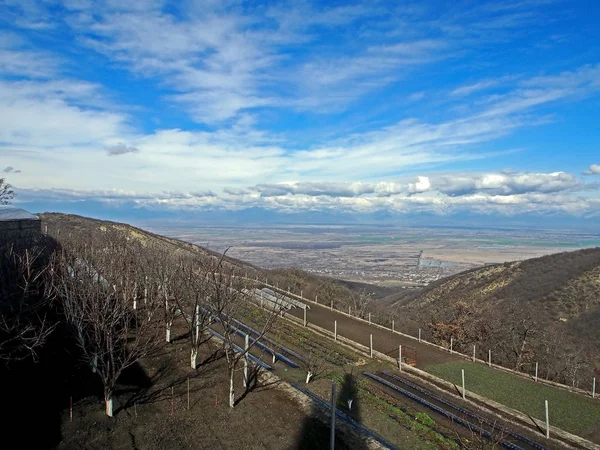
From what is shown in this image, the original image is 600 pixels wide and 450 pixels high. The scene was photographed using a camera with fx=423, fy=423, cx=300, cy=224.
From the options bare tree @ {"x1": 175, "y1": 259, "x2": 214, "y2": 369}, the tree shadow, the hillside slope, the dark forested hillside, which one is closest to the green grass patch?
the hillside slope

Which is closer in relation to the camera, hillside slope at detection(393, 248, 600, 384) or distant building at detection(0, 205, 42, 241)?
hillside slope at detection(393, 248, 600, 384)

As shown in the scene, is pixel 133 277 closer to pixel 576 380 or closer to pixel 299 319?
pixel 299 319

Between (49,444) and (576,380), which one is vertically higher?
(49,444)

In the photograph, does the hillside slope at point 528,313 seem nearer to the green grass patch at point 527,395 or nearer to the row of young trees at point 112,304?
Result: the green grass patch at point 527,395

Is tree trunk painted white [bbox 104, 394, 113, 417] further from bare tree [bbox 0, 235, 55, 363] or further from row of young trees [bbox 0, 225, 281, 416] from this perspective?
bare tree [bbox 0, 235, 55, 363]

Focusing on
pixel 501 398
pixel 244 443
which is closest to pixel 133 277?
pixel 244 443
